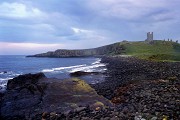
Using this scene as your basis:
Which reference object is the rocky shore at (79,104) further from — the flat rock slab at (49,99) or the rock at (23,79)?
the rock at (23,79)

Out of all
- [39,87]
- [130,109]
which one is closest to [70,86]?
[39,87]

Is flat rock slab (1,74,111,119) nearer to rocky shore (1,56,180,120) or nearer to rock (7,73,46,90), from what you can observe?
rocky shore (1,56,180,120)

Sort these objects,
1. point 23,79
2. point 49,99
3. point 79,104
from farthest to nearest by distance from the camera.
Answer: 1. point 23,79
2. point 49,99
3. point 79,104

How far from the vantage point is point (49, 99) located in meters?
21.8

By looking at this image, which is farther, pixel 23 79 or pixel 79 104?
pixel 23 79

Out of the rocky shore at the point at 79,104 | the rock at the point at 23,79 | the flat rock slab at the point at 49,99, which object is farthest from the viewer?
the rock at the point at 23,79

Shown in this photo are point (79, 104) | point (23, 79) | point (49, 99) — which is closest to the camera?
point (79, 104)

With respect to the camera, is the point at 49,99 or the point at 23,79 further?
the point at 23,79

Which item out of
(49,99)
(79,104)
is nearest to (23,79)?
(49,99)

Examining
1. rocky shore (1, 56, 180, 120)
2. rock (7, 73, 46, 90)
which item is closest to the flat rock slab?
rocky shore (1, 56, 180, 120)

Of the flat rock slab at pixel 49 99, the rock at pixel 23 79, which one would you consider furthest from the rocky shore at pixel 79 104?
the rock at pixel 23 79

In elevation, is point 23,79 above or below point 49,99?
above

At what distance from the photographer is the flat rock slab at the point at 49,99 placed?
20000 millimetres

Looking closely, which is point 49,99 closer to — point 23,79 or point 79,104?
point 79,104
